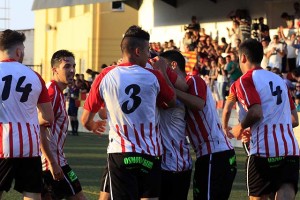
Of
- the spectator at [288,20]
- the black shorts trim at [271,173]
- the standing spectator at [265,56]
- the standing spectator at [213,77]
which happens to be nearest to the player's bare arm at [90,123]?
the black shorts trim at [271,173]

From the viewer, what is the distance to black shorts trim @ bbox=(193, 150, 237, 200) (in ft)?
29.6

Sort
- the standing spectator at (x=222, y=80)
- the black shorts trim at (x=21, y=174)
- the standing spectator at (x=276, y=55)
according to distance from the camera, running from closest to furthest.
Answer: the black shorts trim at (x=21, y=174), the standing spectator at (x=276, y=55), the standing spectator at (x=222, y=80)

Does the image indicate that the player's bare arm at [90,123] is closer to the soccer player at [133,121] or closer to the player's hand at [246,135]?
the soccer player at [133,121]

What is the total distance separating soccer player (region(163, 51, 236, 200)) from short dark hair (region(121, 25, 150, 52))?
0.92 m

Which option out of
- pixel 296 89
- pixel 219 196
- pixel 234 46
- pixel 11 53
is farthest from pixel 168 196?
pixel 234 46

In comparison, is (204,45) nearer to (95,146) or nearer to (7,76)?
(95,146)

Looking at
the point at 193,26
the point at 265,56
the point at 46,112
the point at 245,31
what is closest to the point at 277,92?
the point at 46,112

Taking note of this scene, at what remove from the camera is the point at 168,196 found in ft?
29.3

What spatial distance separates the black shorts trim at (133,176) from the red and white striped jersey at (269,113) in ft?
4.76

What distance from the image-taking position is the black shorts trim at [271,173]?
918 cm

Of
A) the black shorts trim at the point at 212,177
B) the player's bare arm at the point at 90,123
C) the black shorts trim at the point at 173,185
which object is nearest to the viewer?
the player's bare arm at the point at 90,123

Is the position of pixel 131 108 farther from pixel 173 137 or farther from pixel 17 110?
pixel 17 110

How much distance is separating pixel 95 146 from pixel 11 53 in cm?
1521

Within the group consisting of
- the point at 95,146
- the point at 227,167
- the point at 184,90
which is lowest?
the point at 95,146
